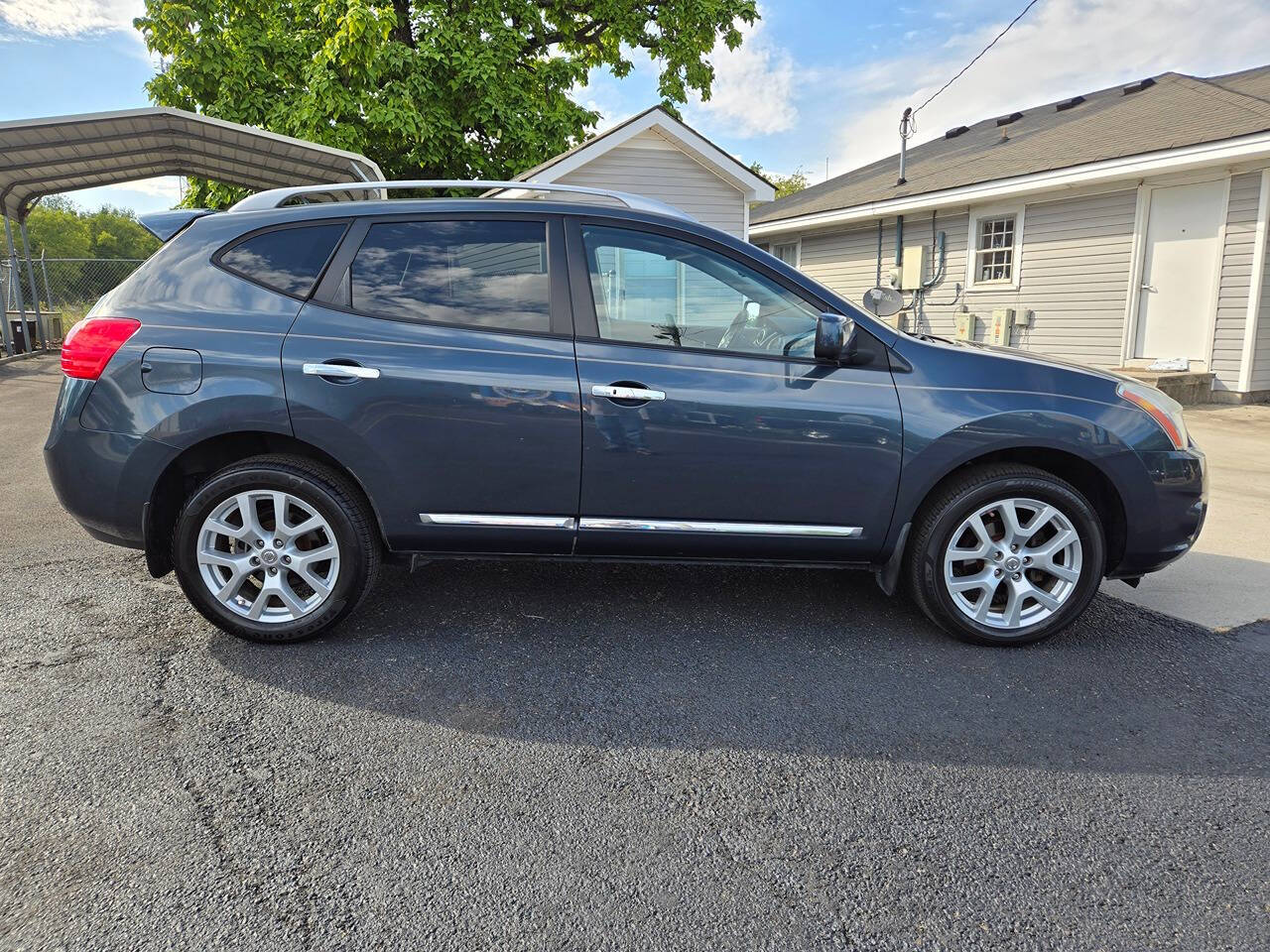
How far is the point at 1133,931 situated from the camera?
1.93m

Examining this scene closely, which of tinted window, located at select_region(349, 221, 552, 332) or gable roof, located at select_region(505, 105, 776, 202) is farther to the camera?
gable roof, located at select_region(505, 105, 776, 202)

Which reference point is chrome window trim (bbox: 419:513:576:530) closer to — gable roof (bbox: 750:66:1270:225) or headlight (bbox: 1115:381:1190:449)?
headlight (bbox: 1115:381:1190:449)

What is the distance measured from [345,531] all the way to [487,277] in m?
1.17

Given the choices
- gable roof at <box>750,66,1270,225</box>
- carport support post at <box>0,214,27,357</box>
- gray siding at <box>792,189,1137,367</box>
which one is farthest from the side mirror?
carport support post at <box>0,214,27,357</box>

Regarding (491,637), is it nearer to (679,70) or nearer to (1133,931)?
(1133,931)

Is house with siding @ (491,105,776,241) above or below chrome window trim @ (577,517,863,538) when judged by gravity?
above

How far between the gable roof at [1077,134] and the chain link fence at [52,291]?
49.2 ft

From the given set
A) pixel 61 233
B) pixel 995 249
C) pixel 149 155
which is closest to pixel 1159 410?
pixel 995 249

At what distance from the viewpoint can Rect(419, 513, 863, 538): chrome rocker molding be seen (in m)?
3.38

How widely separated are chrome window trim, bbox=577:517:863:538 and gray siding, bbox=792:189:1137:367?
35.8ft

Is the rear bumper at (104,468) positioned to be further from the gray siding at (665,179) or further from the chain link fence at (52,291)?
the chain link fence at (52,291)

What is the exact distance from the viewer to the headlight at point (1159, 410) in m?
3.47

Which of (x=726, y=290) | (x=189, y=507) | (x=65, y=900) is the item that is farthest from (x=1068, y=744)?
(x=189, y=507)

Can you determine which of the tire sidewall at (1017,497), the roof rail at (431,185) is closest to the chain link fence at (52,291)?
the roof rail at (431,185)
